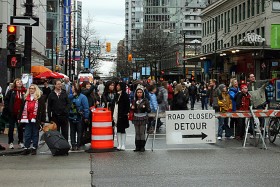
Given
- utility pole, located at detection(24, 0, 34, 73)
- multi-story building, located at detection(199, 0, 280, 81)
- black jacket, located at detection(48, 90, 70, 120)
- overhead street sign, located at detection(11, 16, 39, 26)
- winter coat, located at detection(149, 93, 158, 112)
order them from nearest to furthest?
black jacket, located at detection(48, 90, 70, 120), overhead street sign, located at detection(11, 16, 39, 26), utility pole, located at detection(24, 0, 34, 73), winter coat, located at detection(149, 93, 158, 112), multi-story building, located at detection(199, 0, 280, 81)

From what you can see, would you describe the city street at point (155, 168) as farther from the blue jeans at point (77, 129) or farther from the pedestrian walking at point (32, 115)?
the blue jeans at point (77, 129)

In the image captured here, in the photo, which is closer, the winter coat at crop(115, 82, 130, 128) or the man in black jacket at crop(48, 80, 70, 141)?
the man in black jacket at crop(48, 80, 70, 141)

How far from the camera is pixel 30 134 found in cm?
1308

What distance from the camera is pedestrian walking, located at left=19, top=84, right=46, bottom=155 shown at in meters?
12.9

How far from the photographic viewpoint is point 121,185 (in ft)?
29.4

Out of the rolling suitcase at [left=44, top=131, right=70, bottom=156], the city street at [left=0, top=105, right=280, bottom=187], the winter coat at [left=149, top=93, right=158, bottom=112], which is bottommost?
the city street at [left=0, top=105, right=280, bottom=187]

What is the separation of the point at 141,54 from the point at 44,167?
65.7 meters

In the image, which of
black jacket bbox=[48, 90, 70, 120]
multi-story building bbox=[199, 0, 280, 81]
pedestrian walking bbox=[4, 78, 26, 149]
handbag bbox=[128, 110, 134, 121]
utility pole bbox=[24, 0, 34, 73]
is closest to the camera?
black jacket bbox=[48, 90, 70, 120]

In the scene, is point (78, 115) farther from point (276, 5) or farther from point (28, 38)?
point (276, 5)

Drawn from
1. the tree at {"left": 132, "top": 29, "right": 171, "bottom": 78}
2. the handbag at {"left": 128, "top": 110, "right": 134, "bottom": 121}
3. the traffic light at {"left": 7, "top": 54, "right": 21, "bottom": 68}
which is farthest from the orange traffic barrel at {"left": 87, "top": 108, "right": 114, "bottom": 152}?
the tree at {"left": 132, "top": 29, "right": 171, "bottom": 78}

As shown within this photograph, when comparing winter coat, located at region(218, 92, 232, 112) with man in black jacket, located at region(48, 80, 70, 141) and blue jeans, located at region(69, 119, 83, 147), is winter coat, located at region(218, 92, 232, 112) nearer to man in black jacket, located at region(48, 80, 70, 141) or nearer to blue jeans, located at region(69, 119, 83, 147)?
blue jeans, located at region(69, 119, 83, 147)

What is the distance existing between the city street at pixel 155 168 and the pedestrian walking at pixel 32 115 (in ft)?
1.29

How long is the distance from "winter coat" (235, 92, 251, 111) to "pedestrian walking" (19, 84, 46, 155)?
6.43m

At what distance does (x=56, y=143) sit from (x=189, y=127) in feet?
12.6
